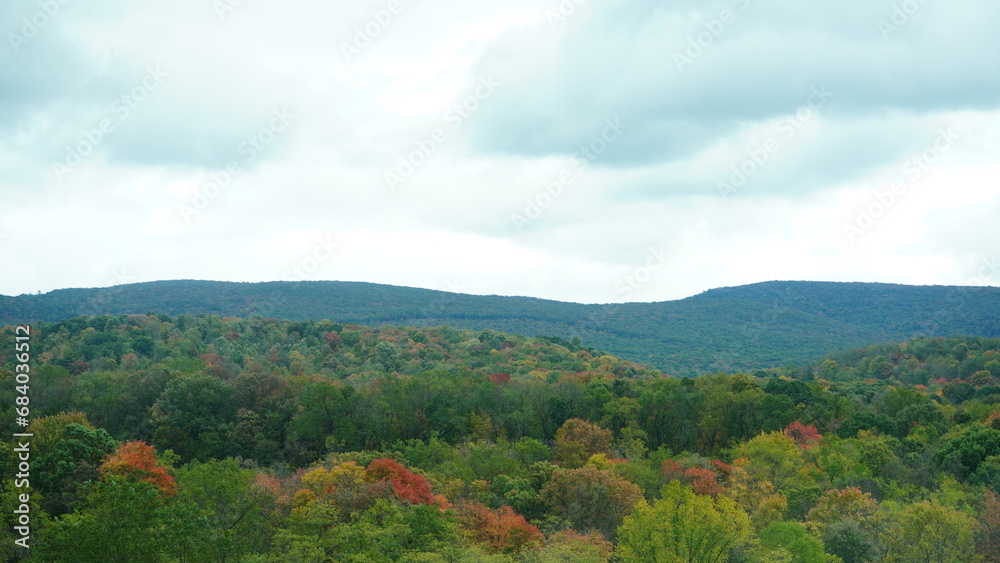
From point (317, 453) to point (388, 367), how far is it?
116 feet

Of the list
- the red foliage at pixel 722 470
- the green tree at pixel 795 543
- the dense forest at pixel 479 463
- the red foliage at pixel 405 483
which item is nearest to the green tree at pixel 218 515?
the dense forest at pixel 479 463

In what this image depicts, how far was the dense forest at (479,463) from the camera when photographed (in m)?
35.0

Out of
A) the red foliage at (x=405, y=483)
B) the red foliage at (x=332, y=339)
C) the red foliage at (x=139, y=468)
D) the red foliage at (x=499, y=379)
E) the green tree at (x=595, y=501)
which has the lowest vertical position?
the green tree at (x=595, y=501)

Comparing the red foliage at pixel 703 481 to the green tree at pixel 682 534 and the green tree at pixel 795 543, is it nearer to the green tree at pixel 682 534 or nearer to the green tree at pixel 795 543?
the green tree at pixel 795 543

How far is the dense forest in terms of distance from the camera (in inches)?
1378

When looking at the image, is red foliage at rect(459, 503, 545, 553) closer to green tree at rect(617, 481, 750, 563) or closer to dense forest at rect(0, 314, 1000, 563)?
dense forest at rect(0, 314, 1000, 563)

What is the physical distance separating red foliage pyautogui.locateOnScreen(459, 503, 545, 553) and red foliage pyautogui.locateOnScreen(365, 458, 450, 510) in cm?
164

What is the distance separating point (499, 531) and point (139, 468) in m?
19.5

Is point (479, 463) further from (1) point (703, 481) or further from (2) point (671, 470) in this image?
(1) point (703, 481)

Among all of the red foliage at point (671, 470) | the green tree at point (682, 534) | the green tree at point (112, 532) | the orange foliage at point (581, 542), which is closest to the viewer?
the green tree at point (112, 532)

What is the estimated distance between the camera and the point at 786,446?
2347 inches

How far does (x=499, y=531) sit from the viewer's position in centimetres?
4116

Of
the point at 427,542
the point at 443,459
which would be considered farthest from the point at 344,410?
the point at 427,542

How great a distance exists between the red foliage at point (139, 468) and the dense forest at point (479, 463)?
0.55 feet
